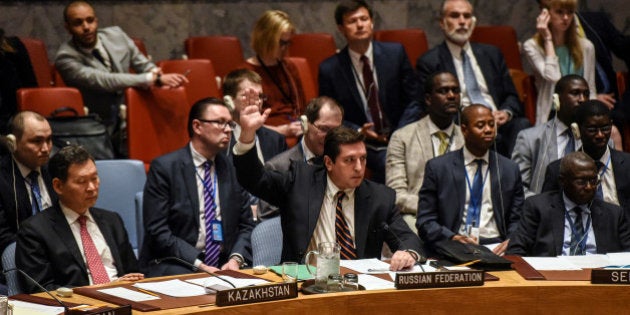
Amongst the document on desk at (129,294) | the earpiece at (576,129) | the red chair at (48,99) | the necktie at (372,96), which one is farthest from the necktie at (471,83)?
the document on desk at (129,294)

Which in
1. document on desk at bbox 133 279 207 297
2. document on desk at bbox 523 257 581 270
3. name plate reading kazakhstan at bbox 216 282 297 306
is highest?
name plate reading kazakhstan at bbox 216 282 297 306

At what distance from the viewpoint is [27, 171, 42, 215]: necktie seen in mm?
4232

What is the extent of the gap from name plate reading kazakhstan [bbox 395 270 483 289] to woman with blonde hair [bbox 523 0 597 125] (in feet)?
8.42

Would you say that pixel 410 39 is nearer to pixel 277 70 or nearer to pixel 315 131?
pixel 277 70

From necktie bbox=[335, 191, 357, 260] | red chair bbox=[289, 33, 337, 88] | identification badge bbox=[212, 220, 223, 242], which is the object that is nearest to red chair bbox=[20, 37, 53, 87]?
red chair bbox=[289, 33, 337, 88]

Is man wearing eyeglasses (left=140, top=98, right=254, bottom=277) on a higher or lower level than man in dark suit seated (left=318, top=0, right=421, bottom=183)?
lower

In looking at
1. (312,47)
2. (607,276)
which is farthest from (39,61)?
(607,276)

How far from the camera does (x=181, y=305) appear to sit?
2.88 metres

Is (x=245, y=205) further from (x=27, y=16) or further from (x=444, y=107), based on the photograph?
(x=27, y=16)

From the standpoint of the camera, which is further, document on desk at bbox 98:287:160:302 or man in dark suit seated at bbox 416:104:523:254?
man in dark suit seated at bbox 416:104:523:254

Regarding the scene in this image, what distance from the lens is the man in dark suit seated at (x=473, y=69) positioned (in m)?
5.46

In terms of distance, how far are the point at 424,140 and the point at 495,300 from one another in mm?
1804

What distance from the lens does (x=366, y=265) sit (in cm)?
348

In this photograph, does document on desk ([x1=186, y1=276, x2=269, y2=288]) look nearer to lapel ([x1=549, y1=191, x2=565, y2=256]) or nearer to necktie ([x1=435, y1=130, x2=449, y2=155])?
lapel ([x1=549, y1=191, x2=565, y2=256])
